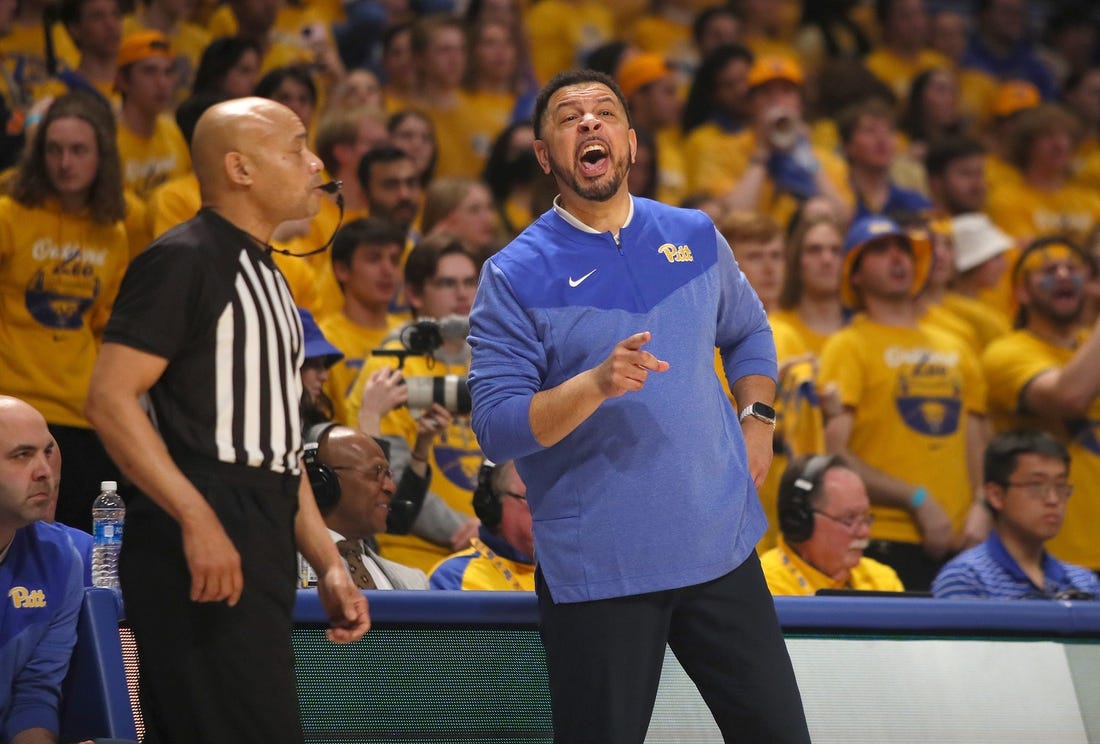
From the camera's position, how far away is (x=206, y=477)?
2.67m

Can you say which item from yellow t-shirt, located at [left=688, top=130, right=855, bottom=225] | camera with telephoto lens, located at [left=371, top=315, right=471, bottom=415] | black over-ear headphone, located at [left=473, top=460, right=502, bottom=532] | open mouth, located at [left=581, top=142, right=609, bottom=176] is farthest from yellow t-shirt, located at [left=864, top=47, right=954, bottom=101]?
open mouth, located at [left=581, top=142, right=609, bottom=176]

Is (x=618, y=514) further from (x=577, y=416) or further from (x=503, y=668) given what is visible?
(x=503, y=668)

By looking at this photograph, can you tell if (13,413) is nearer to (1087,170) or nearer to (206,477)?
(206,477)

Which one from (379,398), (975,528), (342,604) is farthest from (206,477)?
(975,528)

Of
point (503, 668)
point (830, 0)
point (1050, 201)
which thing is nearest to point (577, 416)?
point (503, 668)

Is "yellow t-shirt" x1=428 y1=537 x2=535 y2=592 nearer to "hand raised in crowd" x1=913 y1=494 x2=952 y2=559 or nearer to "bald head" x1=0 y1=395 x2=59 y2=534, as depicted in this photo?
"bald head" x1=0 y1=395 x2=59 y2=534

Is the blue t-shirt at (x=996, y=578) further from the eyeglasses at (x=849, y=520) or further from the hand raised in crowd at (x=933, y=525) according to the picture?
the hand raised in crowd at (x=933, y=525)

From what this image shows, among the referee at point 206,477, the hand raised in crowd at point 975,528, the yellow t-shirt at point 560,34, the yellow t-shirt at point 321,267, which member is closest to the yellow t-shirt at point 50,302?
the yellow t-shirt at point 321,267

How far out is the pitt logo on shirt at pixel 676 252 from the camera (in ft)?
10.6

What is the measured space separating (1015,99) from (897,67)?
2.77 ft

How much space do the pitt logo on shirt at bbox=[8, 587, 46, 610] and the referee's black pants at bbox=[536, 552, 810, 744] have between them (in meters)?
1.07

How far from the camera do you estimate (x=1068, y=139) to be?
29.2 feet

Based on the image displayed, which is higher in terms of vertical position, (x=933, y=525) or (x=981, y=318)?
(x=981, y=318)

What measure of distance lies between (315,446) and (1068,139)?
19.9ft
